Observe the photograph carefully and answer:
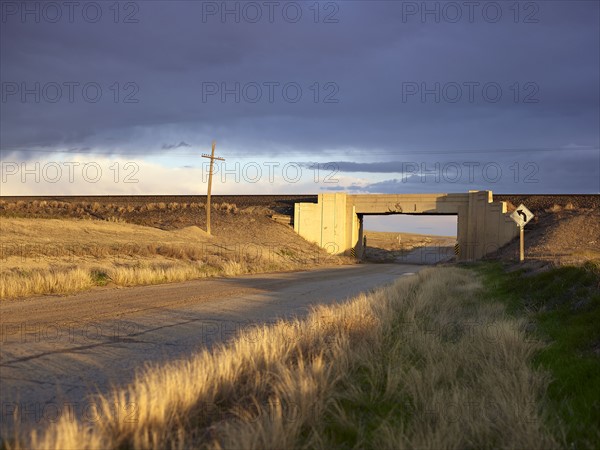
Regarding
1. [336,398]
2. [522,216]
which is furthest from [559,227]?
[336,398]

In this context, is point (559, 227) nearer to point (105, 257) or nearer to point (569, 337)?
point (105, 257)

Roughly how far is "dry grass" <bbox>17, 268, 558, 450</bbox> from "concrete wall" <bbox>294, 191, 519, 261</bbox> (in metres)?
43.6

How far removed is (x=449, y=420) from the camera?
534cm

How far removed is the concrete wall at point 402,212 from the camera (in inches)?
2026

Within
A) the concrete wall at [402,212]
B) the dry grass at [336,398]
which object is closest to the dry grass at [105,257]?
the dry grass at [336,398]

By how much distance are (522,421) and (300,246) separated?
159ft

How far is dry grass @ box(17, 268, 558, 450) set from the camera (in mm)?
4738

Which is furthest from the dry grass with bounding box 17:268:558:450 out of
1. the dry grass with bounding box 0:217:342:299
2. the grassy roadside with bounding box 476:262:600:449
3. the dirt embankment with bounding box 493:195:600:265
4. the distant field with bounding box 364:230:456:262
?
the distant field with bounding box 364:230:456:262

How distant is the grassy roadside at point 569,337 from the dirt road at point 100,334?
4.47 m

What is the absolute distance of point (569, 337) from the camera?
361 inches

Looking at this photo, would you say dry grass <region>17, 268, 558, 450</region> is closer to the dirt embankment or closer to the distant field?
the dirt embankment

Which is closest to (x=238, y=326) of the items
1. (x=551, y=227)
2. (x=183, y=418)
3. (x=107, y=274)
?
(x=183, y=418)

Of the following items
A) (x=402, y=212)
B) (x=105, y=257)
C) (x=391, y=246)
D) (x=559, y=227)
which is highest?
(x=402, y=212)

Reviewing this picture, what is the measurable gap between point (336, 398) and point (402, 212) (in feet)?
A: 167
